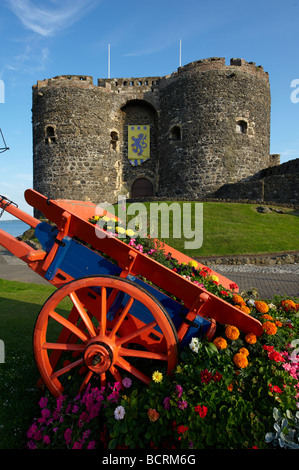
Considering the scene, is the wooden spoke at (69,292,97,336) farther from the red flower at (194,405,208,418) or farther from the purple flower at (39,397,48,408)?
the red flower at (194,405,208,418)

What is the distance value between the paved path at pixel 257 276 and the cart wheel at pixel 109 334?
17.1 feet

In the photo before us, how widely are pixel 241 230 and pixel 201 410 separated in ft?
42.7

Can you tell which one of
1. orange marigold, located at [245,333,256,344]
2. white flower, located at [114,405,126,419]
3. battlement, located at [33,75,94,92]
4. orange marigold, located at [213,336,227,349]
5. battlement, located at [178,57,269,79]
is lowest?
white flower, located at [114,405,126,419]

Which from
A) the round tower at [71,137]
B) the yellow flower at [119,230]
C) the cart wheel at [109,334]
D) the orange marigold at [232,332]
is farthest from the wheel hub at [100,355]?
the round tower at [71,137]

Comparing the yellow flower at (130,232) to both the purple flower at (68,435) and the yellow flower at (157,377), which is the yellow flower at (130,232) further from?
the purple flower at (68,435)

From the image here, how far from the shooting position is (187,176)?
21.9m

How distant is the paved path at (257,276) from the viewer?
7.66 m

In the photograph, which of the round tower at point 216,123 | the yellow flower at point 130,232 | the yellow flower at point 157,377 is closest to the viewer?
the yellow flower at point 157,377

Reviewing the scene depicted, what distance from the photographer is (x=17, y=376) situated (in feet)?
10.5

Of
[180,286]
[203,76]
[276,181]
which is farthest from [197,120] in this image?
[180,286]

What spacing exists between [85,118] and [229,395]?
24401 mm

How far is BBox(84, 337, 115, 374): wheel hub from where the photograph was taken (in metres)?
2.35

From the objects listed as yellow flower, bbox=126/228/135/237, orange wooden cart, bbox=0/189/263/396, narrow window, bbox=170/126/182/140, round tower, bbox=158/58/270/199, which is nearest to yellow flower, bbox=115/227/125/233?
yellow flower, bbox=126/228/135/237

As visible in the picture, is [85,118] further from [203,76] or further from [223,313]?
[223,313]
